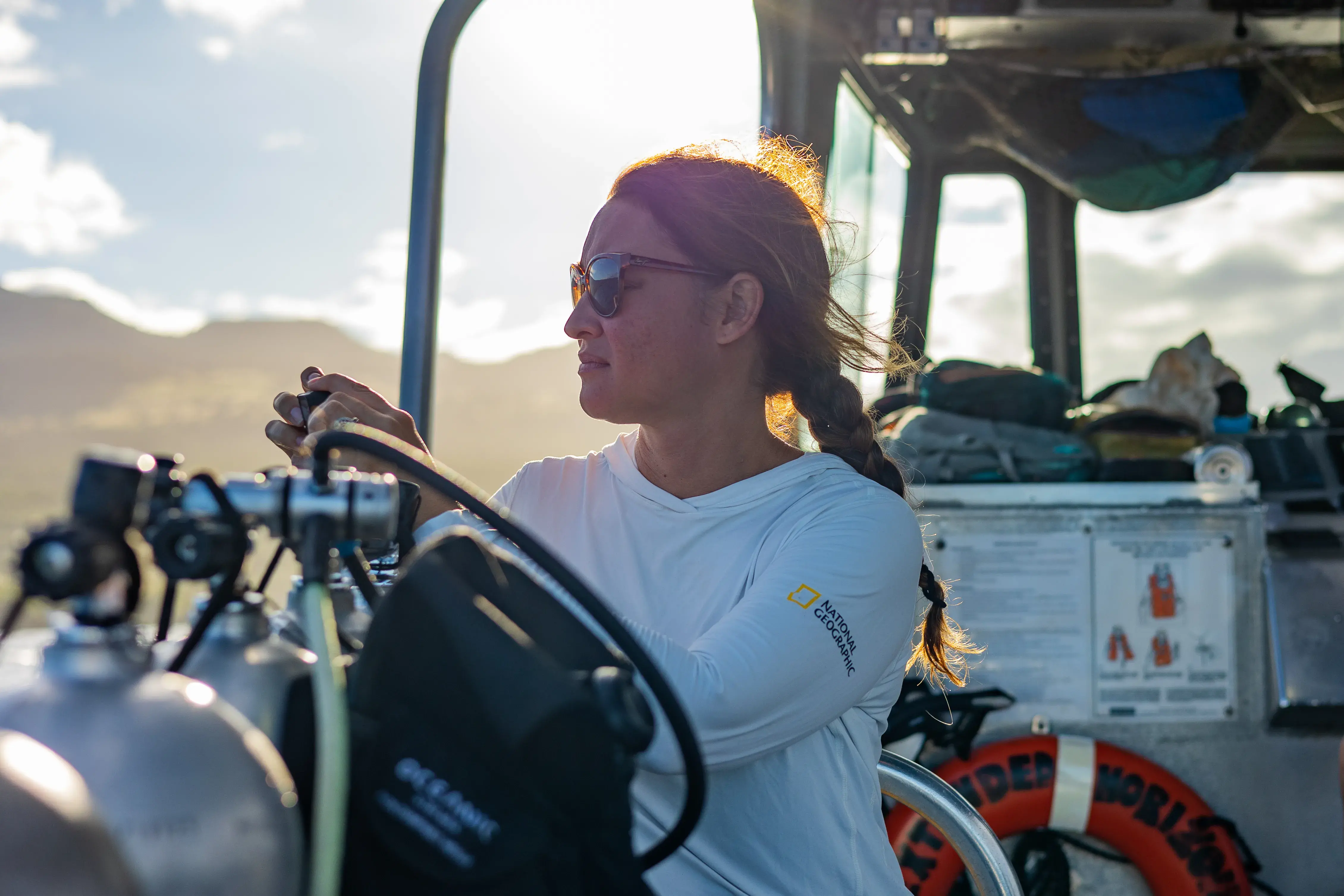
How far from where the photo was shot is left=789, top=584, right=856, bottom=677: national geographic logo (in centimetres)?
108

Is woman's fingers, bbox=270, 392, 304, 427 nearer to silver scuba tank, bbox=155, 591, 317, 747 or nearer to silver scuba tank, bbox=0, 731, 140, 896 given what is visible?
silver scuba tank, bbox=155, 591, 317, 747

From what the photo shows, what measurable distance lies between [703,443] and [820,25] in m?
1.74

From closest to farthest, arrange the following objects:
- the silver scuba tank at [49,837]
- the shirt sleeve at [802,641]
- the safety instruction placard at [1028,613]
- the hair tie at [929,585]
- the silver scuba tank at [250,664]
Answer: the silver scuba tank at [49,837] < the silver scuba tank at [250,664] < the shirt sleeve at [802,641] < the hair tie at [929,585] < the safety instruction placard at [1028,613]

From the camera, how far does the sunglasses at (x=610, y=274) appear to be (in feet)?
4.87

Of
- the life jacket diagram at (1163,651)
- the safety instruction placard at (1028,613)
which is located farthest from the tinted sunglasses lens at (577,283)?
the life jacket diagram at (1163,651)

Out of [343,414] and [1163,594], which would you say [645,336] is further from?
[1163,594]

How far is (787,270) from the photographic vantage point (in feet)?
5.29

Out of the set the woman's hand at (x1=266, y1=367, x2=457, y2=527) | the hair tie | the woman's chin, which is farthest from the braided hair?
the woman's hand at (x1=266, y1=367, x2=457, y2=527)

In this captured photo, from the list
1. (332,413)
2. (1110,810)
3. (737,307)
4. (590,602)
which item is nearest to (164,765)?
(590,602)

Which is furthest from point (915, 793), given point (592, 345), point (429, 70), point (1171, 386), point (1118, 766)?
point (1171, 386)

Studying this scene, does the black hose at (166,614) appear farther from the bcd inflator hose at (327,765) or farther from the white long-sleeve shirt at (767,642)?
the white long-sleeve shirt at (767,642)

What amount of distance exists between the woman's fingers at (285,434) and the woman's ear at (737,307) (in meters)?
0.65

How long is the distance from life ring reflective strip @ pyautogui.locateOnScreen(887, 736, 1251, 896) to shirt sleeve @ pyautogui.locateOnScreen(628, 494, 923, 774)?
143 centimetres

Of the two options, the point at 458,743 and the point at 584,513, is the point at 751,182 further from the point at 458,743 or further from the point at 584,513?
the point at 458,743
